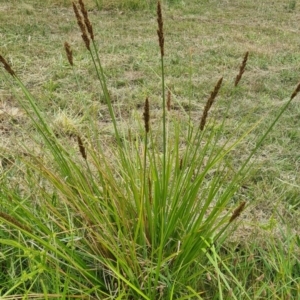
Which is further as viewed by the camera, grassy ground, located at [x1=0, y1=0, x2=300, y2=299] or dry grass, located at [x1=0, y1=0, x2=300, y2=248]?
dry grass, located at [x1=0, y1=0, x2=300, y2=248]

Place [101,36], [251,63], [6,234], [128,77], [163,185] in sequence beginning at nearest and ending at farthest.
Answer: [163,185]
[6,234]
[128,77]
[251,63]
[101,36]

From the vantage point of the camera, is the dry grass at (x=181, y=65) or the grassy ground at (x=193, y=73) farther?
the dry grass at (x=181, y=65)

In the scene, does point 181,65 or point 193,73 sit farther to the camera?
point 181,65

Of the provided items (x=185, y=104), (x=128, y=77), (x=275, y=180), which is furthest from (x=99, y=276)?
(x=128, y=77)

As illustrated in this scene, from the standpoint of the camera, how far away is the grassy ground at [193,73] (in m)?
1.94

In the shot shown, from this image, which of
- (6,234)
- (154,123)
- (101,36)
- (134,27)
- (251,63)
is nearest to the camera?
(6,234)

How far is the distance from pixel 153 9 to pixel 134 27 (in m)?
1.18

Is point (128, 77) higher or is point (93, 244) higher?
point (93, 244)

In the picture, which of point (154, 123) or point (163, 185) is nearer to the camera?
point (163, 185)

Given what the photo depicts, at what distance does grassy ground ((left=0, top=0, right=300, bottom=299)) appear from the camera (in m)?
1.94

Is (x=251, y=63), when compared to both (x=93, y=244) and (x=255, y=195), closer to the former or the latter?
(x=255, y=195)

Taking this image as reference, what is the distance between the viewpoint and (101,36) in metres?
4.94

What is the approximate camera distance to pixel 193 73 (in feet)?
12.8

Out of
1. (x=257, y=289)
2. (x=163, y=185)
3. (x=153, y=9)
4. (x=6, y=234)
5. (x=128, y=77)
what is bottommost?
(x=153, y=9)
